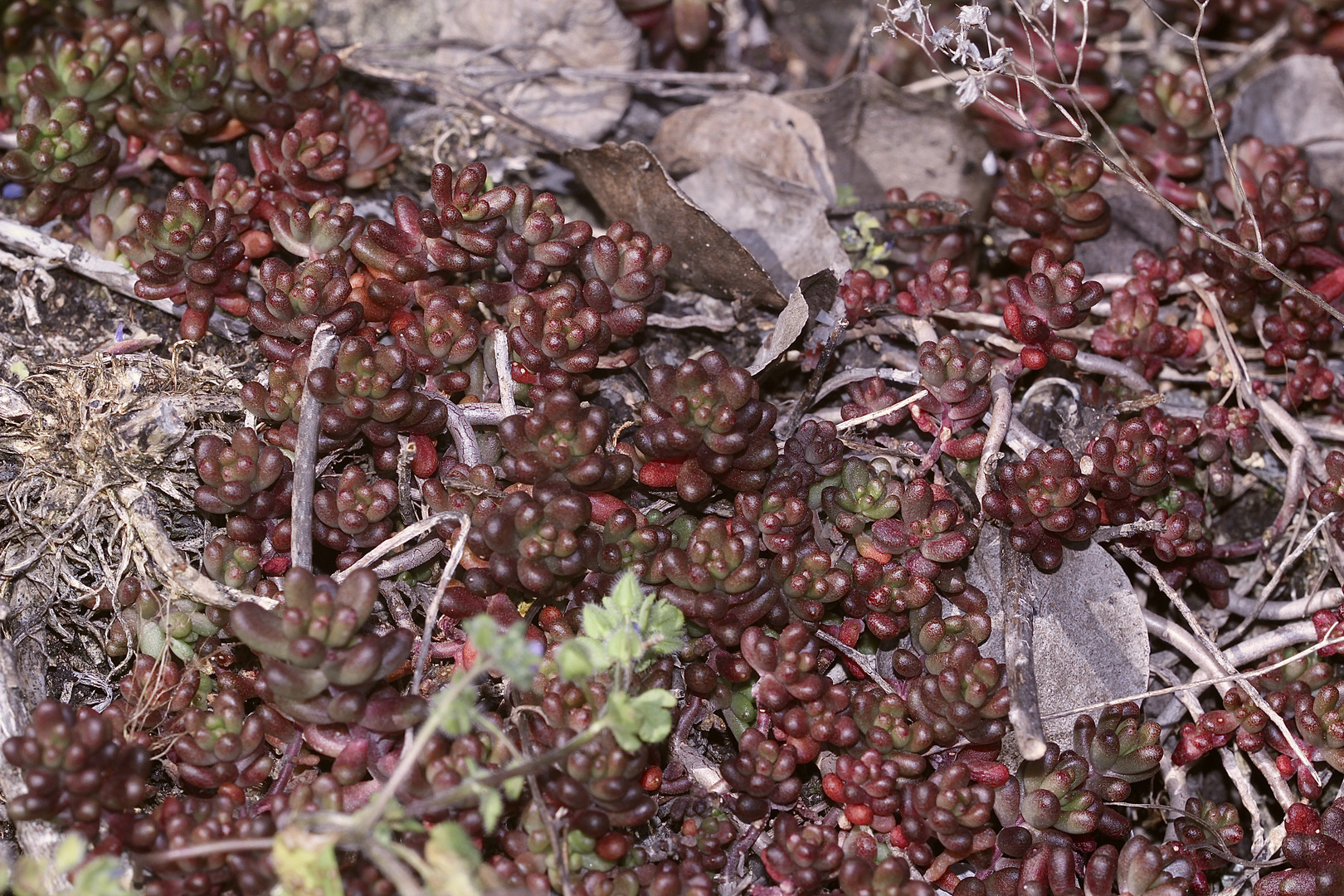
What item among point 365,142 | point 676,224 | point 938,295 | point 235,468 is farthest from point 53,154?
point 938,295

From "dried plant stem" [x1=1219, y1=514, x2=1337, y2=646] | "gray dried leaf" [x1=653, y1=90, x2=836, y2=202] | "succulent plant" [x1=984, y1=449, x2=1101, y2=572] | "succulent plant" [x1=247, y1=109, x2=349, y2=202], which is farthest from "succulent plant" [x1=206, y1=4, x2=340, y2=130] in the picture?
"dried plant stem" [x1=1219, y1=514, x2=1337, y2=646]

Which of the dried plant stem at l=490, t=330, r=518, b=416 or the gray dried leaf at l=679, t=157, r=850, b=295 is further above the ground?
the gray dried leaf at l=679, t=157, r=850, b=295

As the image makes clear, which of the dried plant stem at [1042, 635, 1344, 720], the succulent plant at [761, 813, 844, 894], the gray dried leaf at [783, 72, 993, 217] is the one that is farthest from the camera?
the gray dried leaf at [783, 72, 993, 217]

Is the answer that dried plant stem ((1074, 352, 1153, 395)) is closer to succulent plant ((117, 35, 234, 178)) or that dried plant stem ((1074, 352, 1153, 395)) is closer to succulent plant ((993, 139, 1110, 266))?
succulent plant ((993, 139, 1110, 266))

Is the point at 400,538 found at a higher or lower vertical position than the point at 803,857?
higher

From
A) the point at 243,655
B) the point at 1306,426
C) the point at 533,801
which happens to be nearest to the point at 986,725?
the point at 533,801

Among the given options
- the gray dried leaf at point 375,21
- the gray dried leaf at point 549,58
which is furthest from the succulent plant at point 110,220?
the gray dried leaf at point 549,58

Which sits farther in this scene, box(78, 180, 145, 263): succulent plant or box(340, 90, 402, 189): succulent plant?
box(340, 90, 402, 189): succulent plant

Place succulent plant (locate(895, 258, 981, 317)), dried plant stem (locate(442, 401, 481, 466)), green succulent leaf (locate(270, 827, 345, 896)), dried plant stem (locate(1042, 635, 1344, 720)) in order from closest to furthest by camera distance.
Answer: green succulent leaf (locate(270, 827, 345, 896))
dried plant stem (locate(1042, 635, 1344, 720))
dried plant stem (locate(442, 401, 481, 466))
succulent plant (locate(895, 258, 981, 317))

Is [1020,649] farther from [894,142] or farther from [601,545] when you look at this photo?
[894,142]
